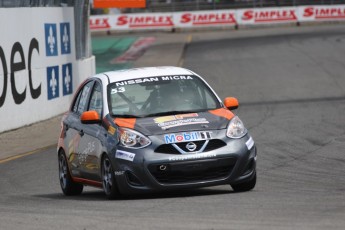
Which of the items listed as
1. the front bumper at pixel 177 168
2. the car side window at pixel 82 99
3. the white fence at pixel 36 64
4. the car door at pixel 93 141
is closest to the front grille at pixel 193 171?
the front bumper at pixel 177 168

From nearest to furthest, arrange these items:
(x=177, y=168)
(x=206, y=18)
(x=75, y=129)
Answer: (x=177, y=168) < (x=75, y=129) < (x=206, y=18)

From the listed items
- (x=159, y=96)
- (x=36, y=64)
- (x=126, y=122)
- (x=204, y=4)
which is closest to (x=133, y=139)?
(x=126, y=122)

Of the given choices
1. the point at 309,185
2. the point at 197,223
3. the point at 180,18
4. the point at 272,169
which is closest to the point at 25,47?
the point at 272,169

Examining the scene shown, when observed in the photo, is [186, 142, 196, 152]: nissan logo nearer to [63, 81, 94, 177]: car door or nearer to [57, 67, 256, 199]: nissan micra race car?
[57, 67, 256, 199]: nissan micra race car

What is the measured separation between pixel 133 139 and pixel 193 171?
71cm

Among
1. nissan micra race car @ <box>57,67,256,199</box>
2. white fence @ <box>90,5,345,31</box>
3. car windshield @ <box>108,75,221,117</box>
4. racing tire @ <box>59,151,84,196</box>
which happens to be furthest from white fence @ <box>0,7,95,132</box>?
white fence @ <box>90,5,345,31</box>

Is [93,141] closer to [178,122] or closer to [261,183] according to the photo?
[178,122]

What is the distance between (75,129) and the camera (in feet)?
40.1

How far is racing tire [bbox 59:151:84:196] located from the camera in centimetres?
1251

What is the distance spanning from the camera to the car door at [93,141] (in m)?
11.3

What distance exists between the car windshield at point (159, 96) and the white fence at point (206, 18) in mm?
45373

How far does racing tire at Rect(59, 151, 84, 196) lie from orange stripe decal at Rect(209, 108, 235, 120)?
2.16 metres

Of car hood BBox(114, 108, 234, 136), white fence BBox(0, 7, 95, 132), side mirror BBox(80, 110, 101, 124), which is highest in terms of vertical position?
car hood BBox(114, 108, 234, 136)

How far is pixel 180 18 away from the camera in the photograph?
57344mm
